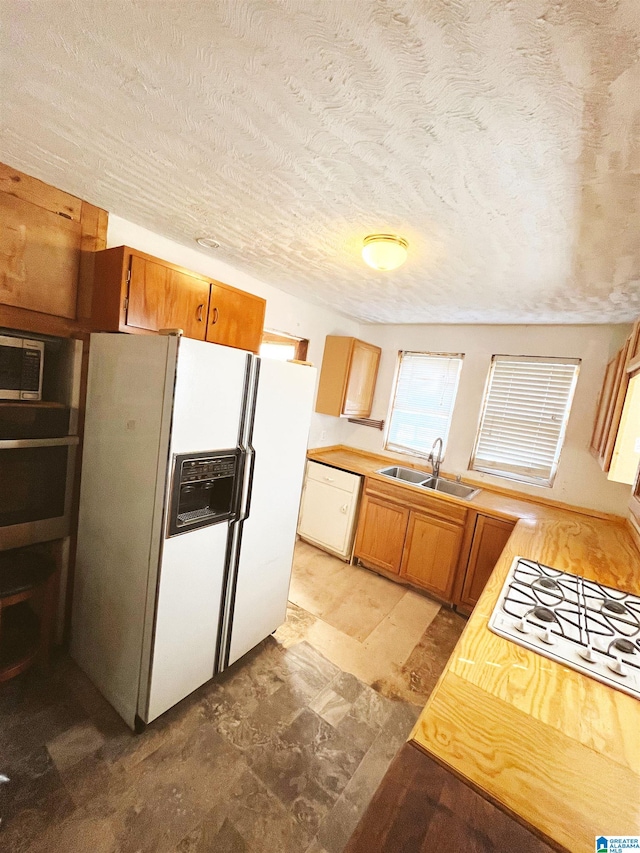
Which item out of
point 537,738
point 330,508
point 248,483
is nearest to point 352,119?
point 248,483

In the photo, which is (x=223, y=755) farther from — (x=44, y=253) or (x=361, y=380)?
(x=361, y=380)

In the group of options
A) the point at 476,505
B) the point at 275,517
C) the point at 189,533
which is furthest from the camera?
Result: the point at 476,505

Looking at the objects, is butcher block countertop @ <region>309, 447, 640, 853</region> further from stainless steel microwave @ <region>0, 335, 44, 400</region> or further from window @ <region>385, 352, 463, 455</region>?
window @ <region>385, 352, 463, 455</region>

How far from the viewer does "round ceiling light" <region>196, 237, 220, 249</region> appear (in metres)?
2.03

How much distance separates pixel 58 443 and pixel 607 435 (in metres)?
3.12

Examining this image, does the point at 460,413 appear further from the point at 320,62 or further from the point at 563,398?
the point at 320,62

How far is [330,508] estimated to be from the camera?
10.9ft

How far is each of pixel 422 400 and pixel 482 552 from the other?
5.29 feet

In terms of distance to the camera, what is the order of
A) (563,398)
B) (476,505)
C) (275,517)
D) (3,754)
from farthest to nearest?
(563,398)
(476,505)
(275,517)
(3,754)

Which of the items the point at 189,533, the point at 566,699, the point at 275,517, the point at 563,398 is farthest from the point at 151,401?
the point at 563,398

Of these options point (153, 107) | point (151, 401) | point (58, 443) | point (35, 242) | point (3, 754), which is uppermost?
point (153, 107)

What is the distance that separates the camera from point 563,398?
2.86 meters

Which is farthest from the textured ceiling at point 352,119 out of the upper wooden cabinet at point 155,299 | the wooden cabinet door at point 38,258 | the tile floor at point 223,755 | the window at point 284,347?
the tile floor at point 223,755

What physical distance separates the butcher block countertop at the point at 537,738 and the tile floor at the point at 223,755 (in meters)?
0.95
